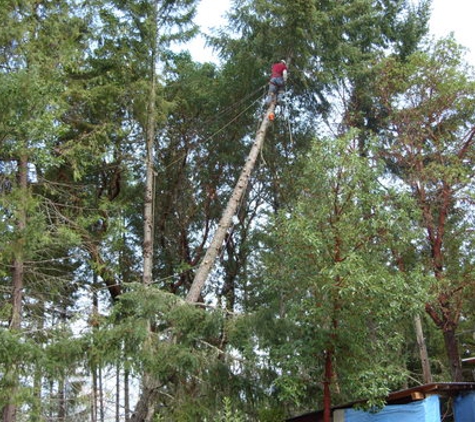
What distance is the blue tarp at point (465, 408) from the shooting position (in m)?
8.31

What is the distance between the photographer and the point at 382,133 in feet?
40.6

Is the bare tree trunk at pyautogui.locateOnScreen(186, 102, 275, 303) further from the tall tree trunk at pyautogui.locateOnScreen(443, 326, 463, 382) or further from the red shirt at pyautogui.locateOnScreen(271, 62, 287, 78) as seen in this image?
the tall tree trunk at pyautogui.locateOnScreen(443, 326, 463, 382)

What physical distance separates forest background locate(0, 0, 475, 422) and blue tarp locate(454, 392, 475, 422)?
1.06m

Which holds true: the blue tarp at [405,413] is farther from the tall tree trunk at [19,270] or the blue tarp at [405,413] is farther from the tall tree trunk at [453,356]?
the tall tree trunk at [19,270]

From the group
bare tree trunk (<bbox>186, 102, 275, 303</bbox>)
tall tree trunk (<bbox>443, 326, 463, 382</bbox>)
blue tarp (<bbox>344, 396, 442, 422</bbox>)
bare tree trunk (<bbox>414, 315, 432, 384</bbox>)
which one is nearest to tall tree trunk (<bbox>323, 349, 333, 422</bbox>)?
blue tarp (<bbox>344, 396, 442, 422</bbox>)

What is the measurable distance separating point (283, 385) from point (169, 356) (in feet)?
5.04

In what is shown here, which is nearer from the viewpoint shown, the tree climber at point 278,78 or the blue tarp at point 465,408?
the blue tarp at point 465,408

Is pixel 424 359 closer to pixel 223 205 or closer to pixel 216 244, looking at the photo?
pixel 216 244

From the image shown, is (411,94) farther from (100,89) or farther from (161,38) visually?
(100,89)

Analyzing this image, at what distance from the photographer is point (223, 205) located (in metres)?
13.6

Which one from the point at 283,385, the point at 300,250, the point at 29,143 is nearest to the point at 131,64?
the point at 29,143

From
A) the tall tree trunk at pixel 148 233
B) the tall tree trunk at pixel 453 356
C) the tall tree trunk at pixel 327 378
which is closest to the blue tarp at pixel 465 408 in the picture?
the tall tree trunk at pixel 453 356

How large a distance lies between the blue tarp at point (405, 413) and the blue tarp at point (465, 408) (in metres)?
1.12

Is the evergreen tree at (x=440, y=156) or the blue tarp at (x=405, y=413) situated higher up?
the evergreen tree at (x=440, y=156)
